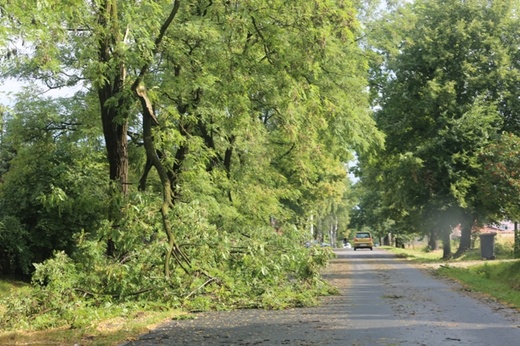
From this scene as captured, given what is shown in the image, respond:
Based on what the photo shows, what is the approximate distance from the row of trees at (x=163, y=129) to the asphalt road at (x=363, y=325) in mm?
2008

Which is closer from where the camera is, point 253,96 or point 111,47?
point 111,47

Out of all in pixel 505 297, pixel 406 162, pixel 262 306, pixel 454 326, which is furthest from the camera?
pixel 406 162

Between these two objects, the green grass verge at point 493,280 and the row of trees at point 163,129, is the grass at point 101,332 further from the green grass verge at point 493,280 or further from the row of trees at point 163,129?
the green grass verge at point 493,280

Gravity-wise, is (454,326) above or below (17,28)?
below

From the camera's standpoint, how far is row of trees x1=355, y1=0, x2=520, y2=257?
3344 cm

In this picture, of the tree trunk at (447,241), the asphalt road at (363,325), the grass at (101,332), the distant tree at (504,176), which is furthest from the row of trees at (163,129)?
the tree trunk at (447,241)

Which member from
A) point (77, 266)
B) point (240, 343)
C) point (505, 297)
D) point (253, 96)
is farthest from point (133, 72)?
point (505, 297)

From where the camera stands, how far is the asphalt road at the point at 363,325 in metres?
9.65

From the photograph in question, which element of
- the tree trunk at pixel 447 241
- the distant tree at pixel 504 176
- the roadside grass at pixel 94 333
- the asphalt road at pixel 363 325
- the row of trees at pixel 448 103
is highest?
the row of trees at pixel 448 103

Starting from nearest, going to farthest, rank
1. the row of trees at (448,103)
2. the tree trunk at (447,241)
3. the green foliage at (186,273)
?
the green foliage at (186,273) → the row of trees at (448,103) → the tree trunk at (447,241)

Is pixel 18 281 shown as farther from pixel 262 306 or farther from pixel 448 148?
pixel 448 148

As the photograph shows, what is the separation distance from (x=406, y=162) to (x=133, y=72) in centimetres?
1954

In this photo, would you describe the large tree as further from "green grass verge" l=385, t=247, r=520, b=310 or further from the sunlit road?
"green grass verge" l=385, t=247, r=520, b=310

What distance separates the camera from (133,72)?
17578 millimetres
